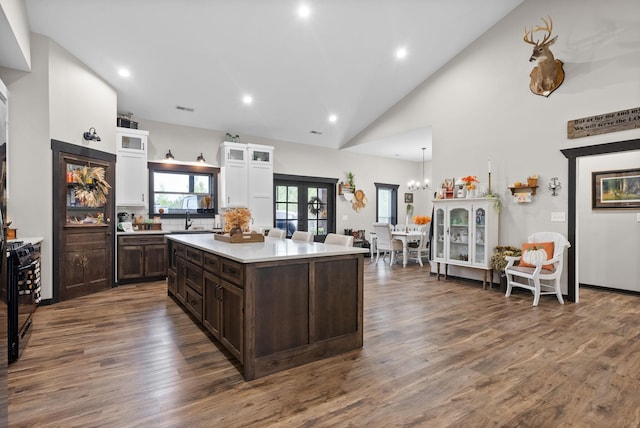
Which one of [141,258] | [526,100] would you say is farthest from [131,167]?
[526,100]

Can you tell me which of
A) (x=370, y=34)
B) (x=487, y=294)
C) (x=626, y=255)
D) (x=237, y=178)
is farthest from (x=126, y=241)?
(x=626, y=255)

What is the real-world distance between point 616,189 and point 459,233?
2416mm

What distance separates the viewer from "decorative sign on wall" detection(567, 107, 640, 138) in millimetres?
4137

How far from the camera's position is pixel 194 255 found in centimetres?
338

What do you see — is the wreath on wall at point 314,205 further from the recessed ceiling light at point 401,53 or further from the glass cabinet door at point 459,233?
the recessed ceiling light at point 401,53

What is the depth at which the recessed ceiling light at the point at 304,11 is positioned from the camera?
4.47 metres

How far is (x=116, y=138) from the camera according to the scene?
17.8 feet

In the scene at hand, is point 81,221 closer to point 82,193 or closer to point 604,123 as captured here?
point 82,193

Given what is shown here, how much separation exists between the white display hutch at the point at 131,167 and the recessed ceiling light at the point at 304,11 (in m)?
3.24

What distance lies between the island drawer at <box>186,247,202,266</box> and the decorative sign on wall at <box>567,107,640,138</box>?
5.08 metres

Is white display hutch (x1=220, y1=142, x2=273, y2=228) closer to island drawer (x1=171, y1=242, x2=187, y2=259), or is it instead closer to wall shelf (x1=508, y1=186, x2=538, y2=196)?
island drawer (x1=171, y1=242, x2=187, y2=259)

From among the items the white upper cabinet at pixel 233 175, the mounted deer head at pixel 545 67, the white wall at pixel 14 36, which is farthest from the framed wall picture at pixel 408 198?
the white wall at pixel 14 36

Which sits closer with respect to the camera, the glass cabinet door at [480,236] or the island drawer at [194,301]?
the island drawer at [194,301]

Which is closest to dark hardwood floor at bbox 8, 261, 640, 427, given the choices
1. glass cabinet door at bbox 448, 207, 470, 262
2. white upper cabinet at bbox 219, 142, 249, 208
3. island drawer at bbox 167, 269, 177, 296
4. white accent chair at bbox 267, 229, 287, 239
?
island drawer at bbox 167, 269, 177, 296
